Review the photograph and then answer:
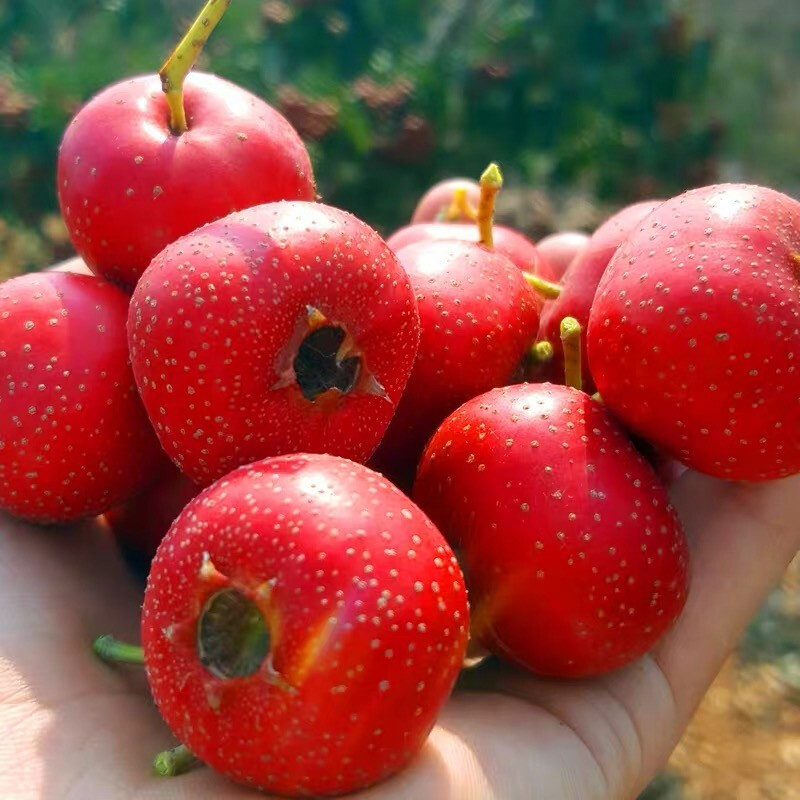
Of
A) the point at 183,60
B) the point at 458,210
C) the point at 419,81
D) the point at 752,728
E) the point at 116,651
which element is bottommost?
the point at 752,728

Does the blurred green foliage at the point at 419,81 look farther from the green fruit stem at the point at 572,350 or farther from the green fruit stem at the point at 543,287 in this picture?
the green fruit stem at the point at 572,350

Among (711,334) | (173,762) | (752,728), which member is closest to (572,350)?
(711,334)

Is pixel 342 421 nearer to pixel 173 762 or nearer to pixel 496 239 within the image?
pixel 173 762

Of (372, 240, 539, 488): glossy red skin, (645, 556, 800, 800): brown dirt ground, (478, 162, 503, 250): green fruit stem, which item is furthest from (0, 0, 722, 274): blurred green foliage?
(372, 240, 539, 488): glossy red skin

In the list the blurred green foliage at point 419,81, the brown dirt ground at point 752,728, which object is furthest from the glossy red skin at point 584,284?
the blurred green foliage at point 419,81

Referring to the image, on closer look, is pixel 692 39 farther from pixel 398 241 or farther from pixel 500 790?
pixel 500 790

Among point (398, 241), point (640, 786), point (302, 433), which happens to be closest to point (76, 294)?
point (302, 433)
